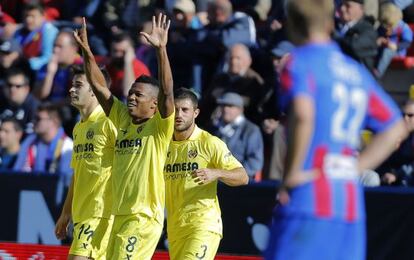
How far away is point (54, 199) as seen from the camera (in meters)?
12.9

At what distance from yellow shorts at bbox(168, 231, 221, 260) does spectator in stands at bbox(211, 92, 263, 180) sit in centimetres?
335

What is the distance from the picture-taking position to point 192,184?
Answer: 9.35 metres

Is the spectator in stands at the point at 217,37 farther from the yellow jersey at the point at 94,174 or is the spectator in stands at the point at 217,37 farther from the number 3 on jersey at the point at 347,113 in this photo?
the number 3 on jersey at the point at 347,113

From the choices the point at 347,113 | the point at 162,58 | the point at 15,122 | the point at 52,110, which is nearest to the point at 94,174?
the point at 162,58

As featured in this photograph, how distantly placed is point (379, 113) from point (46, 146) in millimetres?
8594

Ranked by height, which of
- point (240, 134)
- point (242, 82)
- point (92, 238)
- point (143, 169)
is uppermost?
point (242, 82)

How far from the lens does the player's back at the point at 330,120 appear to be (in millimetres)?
5176

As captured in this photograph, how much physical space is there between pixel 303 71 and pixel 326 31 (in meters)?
0.22

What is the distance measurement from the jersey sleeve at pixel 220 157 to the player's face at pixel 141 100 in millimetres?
683

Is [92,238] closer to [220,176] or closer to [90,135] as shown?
[90,135]

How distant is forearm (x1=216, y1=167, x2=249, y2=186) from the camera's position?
9.06m

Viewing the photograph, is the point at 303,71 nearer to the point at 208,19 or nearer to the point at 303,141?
the point at 303,141

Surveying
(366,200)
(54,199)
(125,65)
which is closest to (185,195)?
(366,200)

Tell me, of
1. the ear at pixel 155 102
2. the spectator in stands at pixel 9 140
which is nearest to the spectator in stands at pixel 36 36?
the spectator in stands at pixel 9 140
